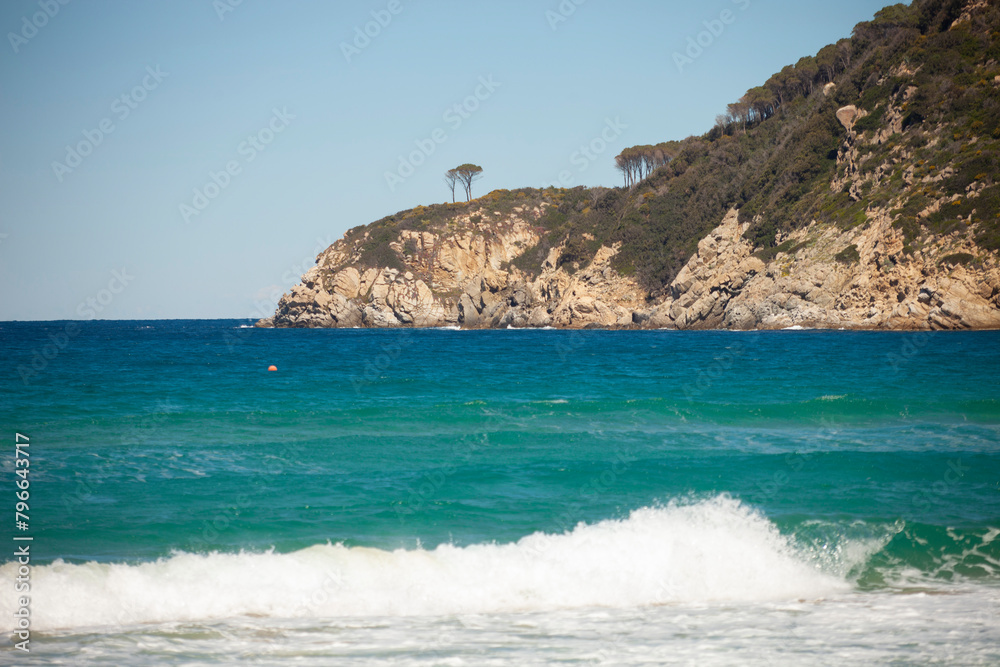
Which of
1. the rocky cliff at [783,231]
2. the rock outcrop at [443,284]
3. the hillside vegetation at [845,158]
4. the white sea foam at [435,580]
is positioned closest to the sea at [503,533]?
the white sea foam at [435,580]

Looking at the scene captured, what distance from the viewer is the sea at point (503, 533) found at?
241 inches

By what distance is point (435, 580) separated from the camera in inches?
310

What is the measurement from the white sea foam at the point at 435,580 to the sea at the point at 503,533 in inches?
1.4

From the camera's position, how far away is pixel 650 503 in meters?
10.5

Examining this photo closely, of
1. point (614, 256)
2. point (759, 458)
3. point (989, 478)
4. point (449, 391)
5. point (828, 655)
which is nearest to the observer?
point (828, 655)

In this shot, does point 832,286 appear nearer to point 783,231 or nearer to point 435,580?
point 783,231

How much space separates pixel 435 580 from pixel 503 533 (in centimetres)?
151

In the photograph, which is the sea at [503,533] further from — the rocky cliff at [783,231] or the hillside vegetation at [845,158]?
the hillside vegetation at [845,158]

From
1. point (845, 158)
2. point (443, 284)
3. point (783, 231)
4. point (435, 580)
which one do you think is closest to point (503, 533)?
point (435, 580)

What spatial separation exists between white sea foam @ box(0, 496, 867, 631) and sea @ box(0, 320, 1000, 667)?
0.03m

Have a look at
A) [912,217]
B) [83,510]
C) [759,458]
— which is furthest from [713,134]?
[83,510]

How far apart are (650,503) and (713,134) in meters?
94.2

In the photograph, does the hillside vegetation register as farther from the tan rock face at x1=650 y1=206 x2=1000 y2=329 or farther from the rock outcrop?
the rock outcrop

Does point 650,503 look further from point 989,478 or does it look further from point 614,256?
point 614,256
